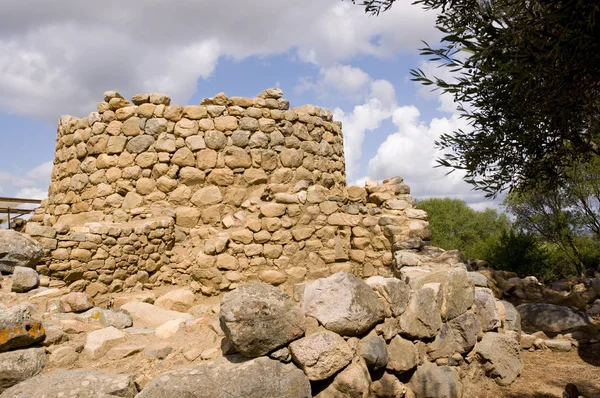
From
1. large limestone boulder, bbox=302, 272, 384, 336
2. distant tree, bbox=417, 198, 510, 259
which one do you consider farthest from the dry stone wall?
distant tree, bbox=417, 198, 510, 259

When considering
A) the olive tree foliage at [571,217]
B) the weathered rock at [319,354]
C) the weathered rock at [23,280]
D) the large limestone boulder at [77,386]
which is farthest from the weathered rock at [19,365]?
the olive tree foliage at [571,217]

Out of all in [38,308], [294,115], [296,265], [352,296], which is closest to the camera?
[352,296]

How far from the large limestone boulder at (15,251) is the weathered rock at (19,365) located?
2731mm

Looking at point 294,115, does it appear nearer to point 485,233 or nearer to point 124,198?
point 124,198

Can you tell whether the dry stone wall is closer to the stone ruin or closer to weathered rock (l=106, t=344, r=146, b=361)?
the stone ruin

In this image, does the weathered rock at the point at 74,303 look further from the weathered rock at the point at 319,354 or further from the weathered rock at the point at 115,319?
the weathered rock at the point at 319,354

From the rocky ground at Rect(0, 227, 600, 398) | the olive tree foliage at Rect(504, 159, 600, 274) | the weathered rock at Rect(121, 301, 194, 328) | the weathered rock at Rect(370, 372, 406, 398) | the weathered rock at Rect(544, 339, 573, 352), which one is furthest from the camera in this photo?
the olive tree foliage at Rect(504, 159, 600, 274)

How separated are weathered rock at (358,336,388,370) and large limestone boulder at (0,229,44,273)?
193 inches

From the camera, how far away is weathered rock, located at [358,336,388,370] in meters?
4.30

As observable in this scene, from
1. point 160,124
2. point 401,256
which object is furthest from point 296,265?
point 160,124

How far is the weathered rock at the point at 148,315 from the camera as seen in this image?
556 centimetres

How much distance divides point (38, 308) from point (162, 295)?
6.53 feet

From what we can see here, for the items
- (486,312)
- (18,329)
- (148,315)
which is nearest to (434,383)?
(486,312)

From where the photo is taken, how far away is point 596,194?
15336 mm
